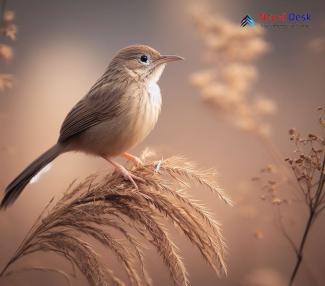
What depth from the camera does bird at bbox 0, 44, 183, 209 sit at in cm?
278

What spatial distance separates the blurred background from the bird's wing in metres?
0.58

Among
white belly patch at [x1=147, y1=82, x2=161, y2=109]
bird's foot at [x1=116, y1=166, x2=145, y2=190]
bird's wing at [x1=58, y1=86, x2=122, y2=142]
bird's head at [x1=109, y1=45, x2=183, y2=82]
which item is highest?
bird's head at [x1=109, y1=45, x2=183, y2=82]

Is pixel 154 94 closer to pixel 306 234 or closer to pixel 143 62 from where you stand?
pixel 143 62

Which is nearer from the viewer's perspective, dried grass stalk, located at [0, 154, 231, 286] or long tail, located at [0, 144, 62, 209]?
dried grass stalk, located at [0, 154, 231, 286]

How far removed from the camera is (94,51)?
349cm

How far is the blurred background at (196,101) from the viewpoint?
3152mm

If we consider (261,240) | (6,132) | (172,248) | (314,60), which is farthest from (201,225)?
(6,132)

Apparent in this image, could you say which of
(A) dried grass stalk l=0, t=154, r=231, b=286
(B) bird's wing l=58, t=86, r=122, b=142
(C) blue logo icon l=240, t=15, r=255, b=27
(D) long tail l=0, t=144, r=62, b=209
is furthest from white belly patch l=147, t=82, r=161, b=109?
(C) blue logo icon l=240, t=15, r=255, b=27

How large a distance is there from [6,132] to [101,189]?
1.65 metres

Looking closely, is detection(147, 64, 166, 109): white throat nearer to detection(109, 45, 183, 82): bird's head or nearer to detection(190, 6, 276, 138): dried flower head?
detection(109, 45, 183, 82): bird's head

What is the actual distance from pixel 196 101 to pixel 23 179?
1406mm

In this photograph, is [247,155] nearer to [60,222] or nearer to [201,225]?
[201,225]

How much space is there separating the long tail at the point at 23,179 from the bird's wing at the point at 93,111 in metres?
0.14

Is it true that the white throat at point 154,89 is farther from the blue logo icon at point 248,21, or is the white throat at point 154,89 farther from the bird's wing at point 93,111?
the blue logo icon at point 248,21
